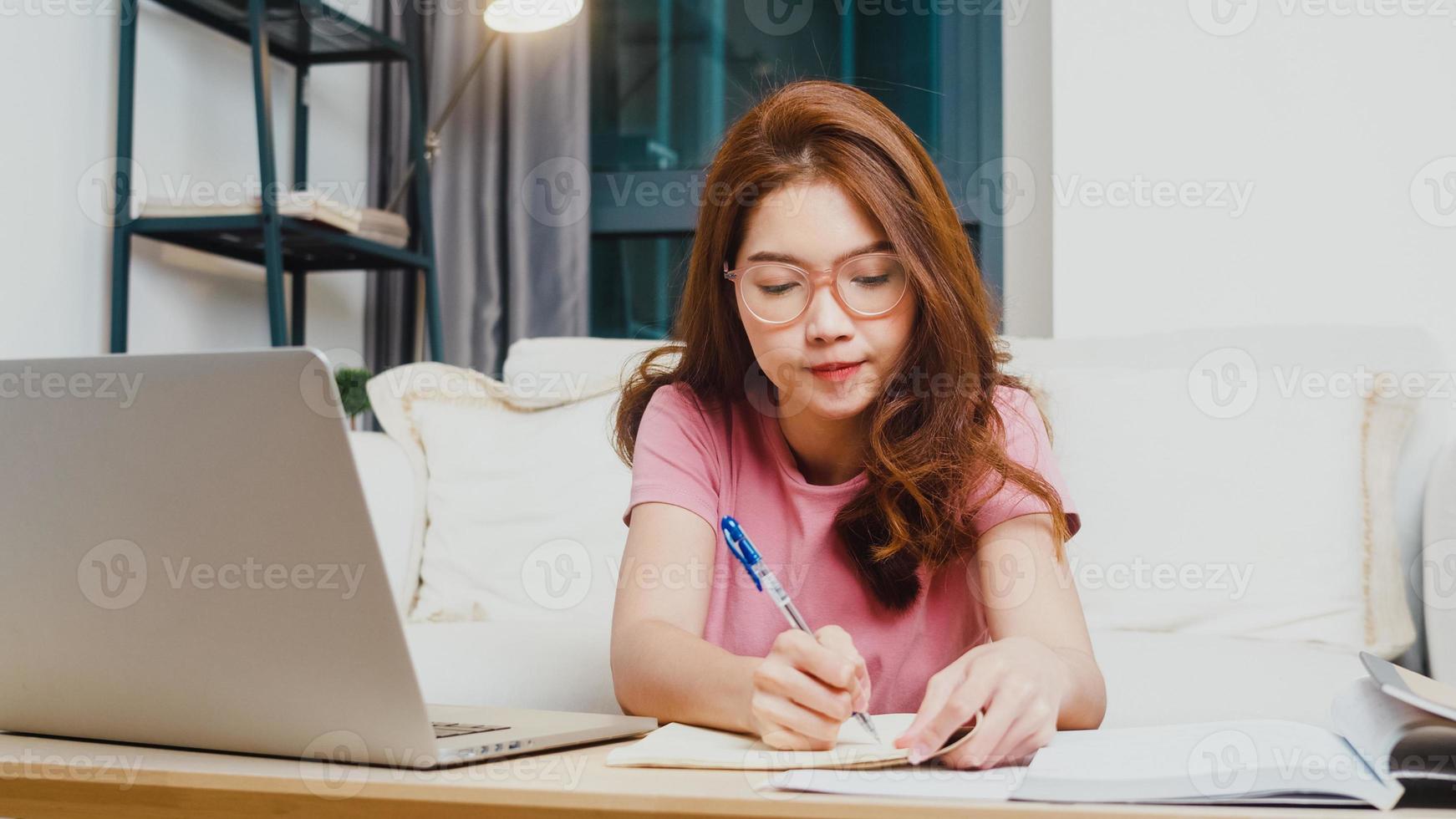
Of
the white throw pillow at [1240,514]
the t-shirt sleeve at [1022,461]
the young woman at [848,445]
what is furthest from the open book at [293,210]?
the t-shirt sleeve at [1022,461]

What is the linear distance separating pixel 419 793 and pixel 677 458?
0.56m

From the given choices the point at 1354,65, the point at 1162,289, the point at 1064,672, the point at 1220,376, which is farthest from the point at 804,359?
the point at 1354,65

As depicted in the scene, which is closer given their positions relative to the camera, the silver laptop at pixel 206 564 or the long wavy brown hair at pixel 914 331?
the silver laptop at pixel 206 564

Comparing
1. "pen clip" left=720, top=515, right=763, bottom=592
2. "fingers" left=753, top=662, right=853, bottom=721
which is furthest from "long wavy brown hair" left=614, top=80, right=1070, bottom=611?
"fingers" left=753, top=662, right=853, bottom=721

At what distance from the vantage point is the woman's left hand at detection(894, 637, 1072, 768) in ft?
1.96

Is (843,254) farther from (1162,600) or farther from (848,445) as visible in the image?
(1162,600)

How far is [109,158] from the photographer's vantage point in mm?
2012

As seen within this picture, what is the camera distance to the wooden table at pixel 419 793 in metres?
0.47

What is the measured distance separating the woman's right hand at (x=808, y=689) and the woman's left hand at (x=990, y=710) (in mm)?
35

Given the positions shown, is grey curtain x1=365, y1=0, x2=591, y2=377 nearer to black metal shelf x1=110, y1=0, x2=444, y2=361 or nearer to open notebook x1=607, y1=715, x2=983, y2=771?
black metal shelf x1=110, y1=0, x2=444, y2=361

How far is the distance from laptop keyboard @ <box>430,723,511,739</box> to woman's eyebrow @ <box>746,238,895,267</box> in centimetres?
46

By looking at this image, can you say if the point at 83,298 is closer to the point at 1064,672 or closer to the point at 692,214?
the point at 692,214

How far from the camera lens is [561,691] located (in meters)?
1.31

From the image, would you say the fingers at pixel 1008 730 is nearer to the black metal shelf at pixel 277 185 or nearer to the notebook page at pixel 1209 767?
the notebook page at pixel 1209 767
